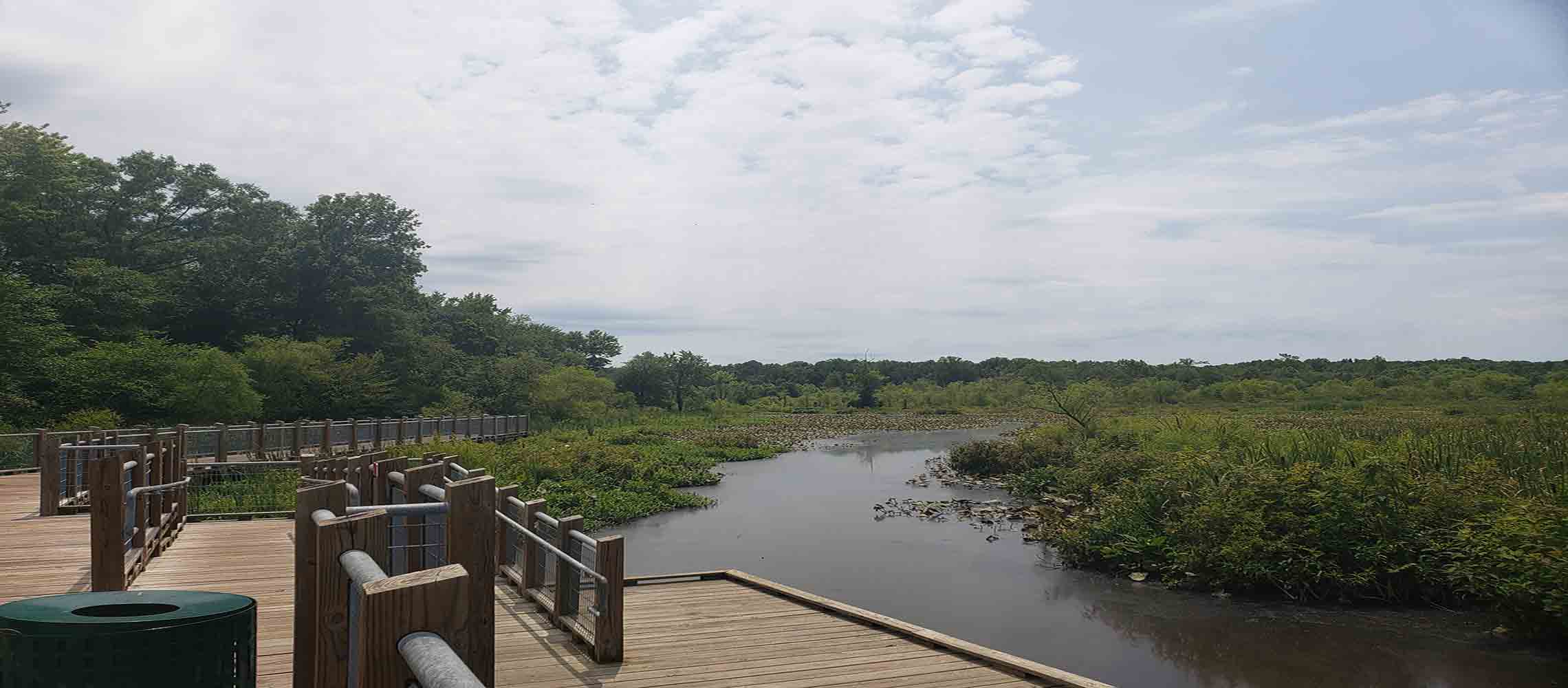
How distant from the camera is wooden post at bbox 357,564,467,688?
68.1 inches

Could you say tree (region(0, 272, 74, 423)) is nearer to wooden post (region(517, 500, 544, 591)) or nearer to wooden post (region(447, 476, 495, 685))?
wooden post (region(517, 500, 544, 591))

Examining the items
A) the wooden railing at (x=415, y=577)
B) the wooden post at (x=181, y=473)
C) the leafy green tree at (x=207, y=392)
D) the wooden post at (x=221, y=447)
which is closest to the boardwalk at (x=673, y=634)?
the wooden railing at (x=415, y=577)

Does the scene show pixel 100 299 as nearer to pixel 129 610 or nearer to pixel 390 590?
pixel 129 610

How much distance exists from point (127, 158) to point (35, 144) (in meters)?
8.95

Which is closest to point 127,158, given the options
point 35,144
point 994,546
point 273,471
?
point 35,144

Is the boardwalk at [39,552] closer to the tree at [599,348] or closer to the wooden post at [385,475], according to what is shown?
the wooden post at [385,475]

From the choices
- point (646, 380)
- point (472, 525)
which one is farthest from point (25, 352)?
point (646, 380)

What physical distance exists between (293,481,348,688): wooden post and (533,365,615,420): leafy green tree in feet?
141

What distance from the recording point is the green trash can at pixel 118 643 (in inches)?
90.6

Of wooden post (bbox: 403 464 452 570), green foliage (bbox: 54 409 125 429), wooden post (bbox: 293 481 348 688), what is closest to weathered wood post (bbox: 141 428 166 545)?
wooden post (bbox: 403 464 452 570)

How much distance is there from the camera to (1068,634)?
36.3 feet

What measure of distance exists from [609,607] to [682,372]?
58.9 metres

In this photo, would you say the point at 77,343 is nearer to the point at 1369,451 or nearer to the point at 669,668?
the point at 669,668

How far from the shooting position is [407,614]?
1742mm
